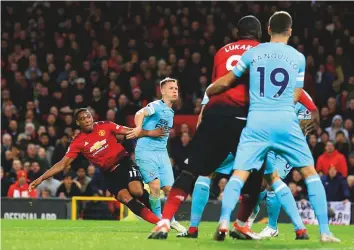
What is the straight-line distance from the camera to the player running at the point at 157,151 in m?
14.0

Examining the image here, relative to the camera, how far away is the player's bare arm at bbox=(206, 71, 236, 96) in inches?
372

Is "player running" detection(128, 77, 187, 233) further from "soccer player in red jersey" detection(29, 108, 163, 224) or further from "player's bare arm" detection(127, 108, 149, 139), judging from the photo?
"player's bare arm" detection(127, 108, 149, 139)

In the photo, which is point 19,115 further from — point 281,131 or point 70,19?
point 281,131

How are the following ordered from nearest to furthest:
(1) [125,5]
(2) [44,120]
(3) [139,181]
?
(3) [139,181] < (2) [44,120] < (1) [125,5]

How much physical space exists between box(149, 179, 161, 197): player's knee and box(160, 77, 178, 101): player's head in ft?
4.16

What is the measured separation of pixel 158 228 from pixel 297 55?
216 centimetres

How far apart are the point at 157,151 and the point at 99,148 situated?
3.73 feet

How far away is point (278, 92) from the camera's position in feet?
30.5

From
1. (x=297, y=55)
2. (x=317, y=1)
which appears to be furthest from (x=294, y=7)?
(x=297, y=55)

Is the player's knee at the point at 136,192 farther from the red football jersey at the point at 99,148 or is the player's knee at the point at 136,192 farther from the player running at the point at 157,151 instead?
the player running at the point at 157,151

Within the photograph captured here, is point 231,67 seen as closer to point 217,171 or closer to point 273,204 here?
point 217,171

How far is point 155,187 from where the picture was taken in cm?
1425

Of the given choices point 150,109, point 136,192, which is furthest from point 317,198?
point 150,109

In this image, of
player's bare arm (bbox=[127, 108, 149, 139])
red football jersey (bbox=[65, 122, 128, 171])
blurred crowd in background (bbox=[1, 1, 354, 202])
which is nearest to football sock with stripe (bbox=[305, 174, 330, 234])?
player's bare arm (bbox=[127, 108, 149, 139])
